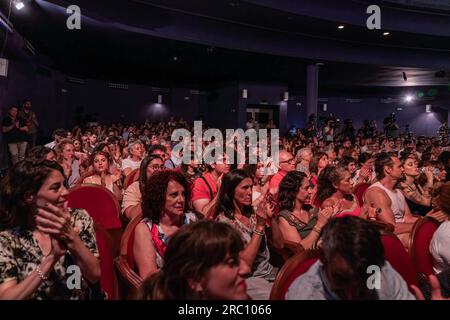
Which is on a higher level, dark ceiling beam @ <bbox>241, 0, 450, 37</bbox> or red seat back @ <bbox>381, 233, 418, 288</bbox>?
dark ceiling beam @ <bbox>241, 0, 450, 37</bbox>

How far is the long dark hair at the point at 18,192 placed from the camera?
4.93ft

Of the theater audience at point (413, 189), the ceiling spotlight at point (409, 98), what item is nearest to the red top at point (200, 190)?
the theater audience at point (413, 189)

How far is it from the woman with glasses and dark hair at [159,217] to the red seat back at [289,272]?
2.09 ft

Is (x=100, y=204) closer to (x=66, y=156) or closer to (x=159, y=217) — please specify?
(x=159, y=217)

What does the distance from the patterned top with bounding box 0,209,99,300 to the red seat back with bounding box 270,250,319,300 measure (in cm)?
78

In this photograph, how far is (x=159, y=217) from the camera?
2.07 m

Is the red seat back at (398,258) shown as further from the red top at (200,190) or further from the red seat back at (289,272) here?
the red top at (200,190)

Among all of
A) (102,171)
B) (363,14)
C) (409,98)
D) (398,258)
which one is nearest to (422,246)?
(398,258)

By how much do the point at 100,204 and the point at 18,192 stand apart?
1370 millimetres

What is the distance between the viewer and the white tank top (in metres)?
3.25

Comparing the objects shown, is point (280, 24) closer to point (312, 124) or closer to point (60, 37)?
point (312, 124)

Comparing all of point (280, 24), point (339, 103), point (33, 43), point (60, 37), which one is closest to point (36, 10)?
point (60, 37)

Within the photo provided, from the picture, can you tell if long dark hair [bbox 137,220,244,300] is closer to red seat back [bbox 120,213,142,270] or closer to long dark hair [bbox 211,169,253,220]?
red seat back [bbox 120,213,142,270]

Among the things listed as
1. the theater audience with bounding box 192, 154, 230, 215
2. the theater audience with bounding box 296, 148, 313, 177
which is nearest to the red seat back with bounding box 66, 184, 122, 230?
the theater audience with bounding box 192, 154, 230, 215
